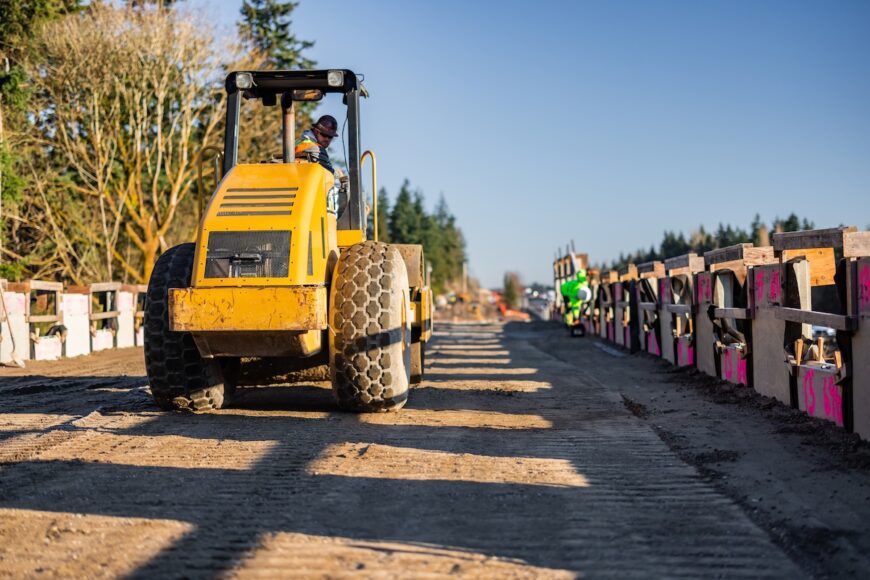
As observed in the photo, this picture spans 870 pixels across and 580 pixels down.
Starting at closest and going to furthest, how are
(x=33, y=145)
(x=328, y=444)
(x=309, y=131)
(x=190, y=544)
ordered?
1. (x=190, y=544)
2. (x=328, y=444)
3. (x=309, y=131)
4. (x=33, y=145)

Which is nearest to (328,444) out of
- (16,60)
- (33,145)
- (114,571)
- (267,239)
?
(267,239)

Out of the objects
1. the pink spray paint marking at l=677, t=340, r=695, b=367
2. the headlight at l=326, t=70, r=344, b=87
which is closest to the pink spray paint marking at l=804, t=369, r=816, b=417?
the pink spray paint marking at l=677, t=340, r=695, b=367

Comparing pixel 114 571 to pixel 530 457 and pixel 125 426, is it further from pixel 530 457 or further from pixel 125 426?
pixel 125 426

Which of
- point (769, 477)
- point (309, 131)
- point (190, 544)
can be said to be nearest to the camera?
point (190, 544)

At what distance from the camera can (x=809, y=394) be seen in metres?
8.83

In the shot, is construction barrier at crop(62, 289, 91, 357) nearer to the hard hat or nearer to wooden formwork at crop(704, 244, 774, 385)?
the hard hat

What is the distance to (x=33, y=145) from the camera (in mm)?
33250

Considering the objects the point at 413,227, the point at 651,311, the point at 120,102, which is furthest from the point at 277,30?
the point at 413,227

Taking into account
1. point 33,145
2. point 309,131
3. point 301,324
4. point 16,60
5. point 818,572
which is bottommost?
point 818,572

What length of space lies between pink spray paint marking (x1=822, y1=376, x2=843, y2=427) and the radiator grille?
→ 15.6 feet

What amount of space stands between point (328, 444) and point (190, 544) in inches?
112

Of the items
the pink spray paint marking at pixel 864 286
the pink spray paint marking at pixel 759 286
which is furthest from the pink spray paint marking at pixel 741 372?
the pink spray paint marking at pixel 864 286

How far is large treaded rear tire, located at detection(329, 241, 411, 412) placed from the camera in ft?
29.7

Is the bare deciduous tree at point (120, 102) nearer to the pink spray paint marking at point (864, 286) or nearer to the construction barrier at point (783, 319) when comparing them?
the construction barrier at point (783, 319)
